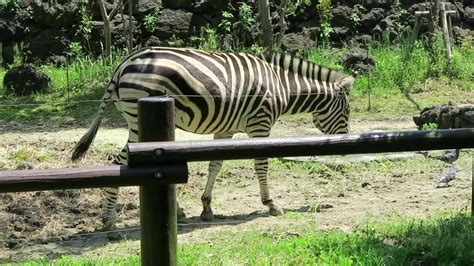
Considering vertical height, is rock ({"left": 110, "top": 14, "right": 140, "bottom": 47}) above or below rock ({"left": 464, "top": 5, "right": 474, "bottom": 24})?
below

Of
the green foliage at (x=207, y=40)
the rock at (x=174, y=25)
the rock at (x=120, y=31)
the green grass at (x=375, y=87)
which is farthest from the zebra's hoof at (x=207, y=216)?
the rock at (x=174, y=25)

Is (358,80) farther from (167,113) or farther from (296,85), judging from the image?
(167,113)

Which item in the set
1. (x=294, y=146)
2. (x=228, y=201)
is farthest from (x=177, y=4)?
(x=294, y=146)

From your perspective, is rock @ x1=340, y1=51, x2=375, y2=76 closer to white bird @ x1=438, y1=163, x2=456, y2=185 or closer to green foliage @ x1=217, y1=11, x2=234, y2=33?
green foliage @ x1=217, y1=11, x2=234, y2=33

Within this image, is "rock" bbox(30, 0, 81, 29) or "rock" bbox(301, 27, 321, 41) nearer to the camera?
"rock" bbox(30, 0, 81, 29)

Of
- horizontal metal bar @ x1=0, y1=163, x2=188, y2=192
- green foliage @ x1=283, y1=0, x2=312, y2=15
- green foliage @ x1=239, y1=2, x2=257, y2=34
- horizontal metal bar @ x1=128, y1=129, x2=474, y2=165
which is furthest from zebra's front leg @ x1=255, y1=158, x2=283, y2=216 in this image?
green foliage @ x1=239, y1=2, x2=257, y2=34

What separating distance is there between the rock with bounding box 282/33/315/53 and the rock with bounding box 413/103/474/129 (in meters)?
5.95

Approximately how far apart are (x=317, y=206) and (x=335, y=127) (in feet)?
4.96

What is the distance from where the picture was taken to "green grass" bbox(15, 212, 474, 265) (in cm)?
454

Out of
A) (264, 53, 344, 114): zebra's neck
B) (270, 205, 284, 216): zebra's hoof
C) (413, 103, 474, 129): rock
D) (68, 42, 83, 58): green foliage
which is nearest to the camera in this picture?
(270, 205, 284, 216): zebra's hoof

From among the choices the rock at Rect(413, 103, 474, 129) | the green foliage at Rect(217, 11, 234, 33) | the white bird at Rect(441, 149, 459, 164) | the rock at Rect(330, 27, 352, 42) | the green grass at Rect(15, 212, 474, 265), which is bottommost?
the white bird at Rect(441, 149, 459, 164)

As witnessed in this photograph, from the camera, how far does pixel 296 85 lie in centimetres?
821

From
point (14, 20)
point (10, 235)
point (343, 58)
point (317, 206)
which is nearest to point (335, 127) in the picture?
point (317, 206)

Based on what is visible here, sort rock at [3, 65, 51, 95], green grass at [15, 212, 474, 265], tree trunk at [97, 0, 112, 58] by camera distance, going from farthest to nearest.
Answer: tree trunk at [97, 0, 112, 58]
rock at [3, 65, 51, 95]
green grass at [15, 212, 474, 265]
